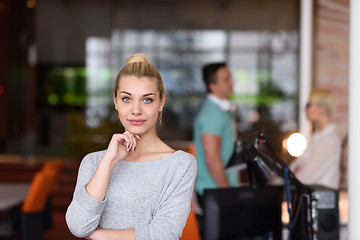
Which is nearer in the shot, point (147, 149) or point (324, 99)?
point (147, 149)

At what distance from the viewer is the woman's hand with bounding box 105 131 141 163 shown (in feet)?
5.17

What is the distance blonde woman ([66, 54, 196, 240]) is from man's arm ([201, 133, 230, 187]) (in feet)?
5.32

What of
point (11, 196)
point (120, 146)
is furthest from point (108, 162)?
point (11, 196)

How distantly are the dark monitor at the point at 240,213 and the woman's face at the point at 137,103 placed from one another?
729mm

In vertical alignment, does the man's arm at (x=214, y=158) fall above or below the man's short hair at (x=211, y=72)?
below

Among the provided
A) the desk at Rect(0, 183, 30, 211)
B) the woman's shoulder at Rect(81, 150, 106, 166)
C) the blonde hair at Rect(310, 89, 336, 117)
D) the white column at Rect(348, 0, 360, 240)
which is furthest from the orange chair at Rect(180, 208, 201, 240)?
the desk at Rect(0, 183, 30, 211)

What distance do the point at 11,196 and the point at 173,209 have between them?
3.39 meters

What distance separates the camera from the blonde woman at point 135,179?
61.6 inches

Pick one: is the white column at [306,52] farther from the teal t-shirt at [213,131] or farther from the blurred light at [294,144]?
the blurred light at [294,144]

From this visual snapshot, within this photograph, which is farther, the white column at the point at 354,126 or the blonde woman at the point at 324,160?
the blonde woman at the point at 324,160

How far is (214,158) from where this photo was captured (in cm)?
333

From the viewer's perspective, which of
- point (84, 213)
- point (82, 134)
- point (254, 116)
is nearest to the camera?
point (84, 213)

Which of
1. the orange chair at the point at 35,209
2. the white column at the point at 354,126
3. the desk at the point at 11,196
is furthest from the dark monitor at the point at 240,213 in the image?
the orange chair at the point at 35,209

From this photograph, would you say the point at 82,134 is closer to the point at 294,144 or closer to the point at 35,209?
the point at 35,209
